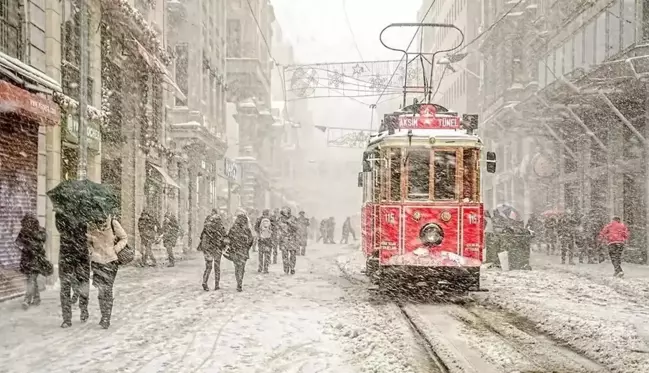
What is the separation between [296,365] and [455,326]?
3578 millimetres

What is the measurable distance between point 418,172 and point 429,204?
0.60m

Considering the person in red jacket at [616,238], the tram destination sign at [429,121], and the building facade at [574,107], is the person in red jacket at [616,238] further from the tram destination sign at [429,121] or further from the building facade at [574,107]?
the tram destination sign at [429,121]

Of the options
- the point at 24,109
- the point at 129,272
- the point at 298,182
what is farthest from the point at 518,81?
the point at 298,182

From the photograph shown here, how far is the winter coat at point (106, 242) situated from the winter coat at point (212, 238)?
5306mm

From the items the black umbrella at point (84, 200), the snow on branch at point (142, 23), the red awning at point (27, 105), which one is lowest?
the black umbrella at point (84, 200)

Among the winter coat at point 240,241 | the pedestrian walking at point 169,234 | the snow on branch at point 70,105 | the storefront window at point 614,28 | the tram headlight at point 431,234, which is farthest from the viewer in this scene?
the storefront window at point 614,28

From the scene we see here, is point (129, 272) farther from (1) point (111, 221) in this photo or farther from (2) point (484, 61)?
(2) point (484, 61)

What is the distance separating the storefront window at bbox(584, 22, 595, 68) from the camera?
2772 centimetres

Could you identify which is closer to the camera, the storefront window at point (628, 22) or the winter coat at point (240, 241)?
the winter coat at point (240, 241)

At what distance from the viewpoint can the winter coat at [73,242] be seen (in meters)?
10.4

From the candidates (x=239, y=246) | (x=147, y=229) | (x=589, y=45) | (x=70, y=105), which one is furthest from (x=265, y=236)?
(x=589, y=45)

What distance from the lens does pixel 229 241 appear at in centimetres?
1630

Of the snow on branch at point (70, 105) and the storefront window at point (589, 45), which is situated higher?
the storefront window at point (589, 45)

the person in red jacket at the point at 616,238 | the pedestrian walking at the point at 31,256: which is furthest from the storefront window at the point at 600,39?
the pedestrian walking at the point at 31,256
